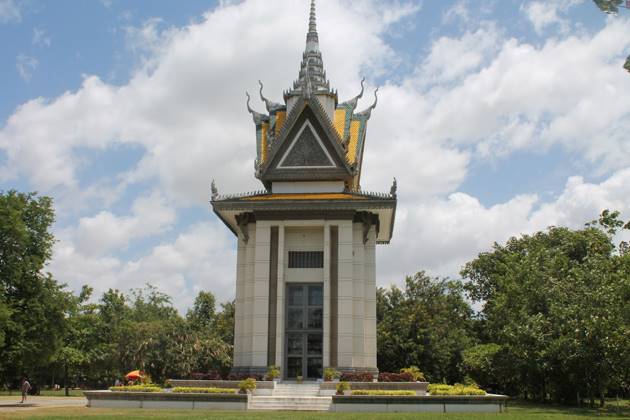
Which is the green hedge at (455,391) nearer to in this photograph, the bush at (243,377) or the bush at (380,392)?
the bush at (380,392)

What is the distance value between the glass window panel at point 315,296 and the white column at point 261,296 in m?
2.33

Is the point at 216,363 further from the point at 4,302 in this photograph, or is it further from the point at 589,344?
the point at 589,344

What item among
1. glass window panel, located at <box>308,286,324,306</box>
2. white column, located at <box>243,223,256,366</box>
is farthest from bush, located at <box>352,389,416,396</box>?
white column, located at <box>243,223,256,366</box>

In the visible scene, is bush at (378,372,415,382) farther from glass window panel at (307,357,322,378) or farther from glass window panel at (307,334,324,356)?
glass window panel at (307,334,324,356)

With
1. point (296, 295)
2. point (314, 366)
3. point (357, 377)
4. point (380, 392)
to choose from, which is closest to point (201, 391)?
point (380, 392)

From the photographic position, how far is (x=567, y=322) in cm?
3344

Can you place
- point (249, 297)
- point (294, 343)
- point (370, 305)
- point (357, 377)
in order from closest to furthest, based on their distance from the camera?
point (357, 377)
point (294, 343)
point (249, 297)
point (370, 305)

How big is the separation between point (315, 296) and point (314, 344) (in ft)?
8.14

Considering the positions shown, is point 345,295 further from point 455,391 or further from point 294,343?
point 455,391

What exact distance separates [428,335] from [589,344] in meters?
20.4

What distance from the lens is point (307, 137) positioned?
3925 centimetres

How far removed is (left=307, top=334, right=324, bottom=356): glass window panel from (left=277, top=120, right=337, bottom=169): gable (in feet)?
30.1

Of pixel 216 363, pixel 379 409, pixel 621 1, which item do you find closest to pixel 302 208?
pixel 379 409

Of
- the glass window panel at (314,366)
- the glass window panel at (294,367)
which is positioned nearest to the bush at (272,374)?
the glass window panel at (294,367)
